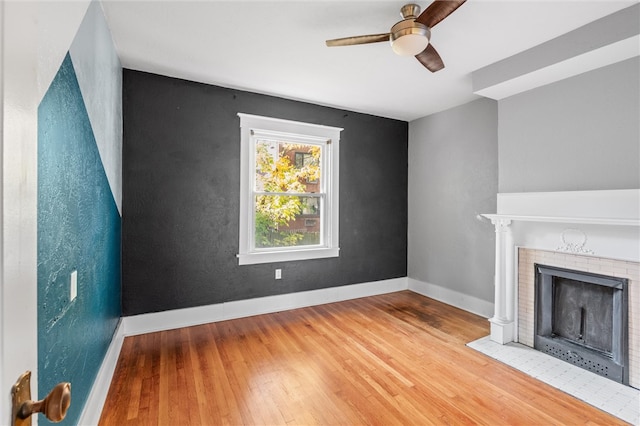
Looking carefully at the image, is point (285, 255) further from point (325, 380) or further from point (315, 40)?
point (315, 40)

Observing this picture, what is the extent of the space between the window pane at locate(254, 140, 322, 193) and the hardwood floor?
→ 5.34 ft

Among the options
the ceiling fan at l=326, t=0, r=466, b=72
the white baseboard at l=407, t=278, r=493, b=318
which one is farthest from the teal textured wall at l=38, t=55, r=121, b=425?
the white baseboard at l=407, t=278, r=493, b=318

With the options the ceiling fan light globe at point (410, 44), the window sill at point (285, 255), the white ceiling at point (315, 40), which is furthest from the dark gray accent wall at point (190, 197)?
the ceiling fan light globe at point (410, 44)

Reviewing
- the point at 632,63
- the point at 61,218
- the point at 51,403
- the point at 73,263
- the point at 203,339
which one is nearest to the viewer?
the point at 51,403

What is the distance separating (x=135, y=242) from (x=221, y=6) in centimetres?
227

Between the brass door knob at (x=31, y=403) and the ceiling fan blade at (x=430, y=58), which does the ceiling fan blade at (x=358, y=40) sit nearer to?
the ceiling fan blade at (x=430, y=58)

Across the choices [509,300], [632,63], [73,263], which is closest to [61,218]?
[73,263]

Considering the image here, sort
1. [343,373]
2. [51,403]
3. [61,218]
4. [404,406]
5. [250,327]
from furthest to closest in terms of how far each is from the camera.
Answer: [250,327] < [343,373] < [404,406] < [61,218] < [51,403]

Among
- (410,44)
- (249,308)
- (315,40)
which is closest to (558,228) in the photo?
→ (410,44)

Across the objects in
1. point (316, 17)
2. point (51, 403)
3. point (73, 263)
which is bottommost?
point (51, 403)

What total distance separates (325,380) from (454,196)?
285 centimetres

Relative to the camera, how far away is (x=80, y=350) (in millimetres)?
1543

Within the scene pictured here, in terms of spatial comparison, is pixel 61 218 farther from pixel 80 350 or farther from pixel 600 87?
pixel 600 87

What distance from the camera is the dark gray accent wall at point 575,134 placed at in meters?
2.31
